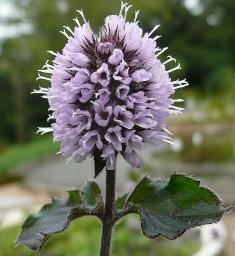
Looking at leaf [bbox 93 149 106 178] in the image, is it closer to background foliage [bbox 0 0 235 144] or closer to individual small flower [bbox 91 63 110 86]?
individual small flower [bbox 91 63 110 86]

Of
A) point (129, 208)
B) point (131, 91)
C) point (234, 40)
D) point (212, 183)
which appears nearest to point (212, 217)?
point (129, 208)

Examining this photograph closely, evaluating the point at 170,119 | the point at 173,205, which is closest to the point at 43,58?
the point at 170,119

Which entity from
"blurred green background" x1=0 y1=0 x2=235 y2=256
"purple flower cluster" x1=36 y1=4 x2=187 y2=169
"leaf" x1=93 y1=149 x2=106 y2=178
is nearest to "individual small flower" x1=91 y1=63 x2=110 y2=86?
"purple flower cluster" x1=36 y1=4 x2=187 y2=169

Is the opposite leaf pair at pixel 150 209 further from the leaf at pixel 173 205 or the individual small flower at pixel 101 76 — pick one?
the individual small flower at pixel 101 76

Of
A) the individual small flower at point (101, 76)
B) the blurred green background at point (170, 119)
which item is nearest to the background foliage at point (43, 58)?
the blurred green background at point (170, 119)

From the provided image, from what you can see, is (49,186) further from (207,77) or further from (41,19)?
(207,77)

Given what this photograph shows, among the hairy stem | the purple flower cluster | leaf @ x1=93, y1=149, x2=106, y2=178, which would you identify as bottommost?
the hairy stem
